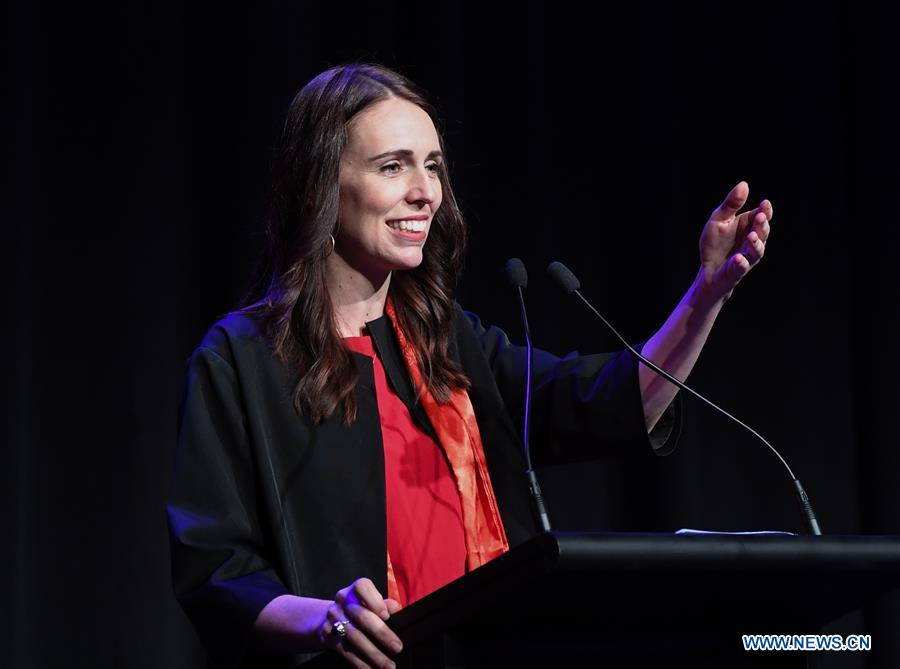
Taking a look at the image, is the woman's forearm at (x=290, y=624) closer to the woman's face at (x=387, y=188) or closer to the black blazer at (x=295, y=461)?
the black blazer at (x=295, y=461)

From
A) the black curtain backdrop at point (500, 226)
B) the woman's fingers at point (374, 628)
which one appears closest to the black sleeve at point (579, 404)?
the woman's fingers at point (374, 628)

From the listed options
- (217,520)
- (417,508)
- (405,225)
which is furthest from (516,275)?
(217,520)

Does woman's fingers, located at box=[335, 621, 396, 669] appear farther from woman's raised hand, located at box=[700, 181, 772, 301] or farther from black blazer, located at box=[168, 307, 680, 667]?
woman's raised hand, located at box=[700, 181, 772, 301]

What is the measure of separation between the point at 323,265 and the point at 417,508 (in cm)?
51

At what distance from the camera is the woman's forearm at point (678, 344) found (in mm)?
2010

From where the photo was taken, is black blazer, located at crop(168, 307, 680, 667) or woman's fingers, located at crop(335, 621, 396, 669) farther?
black blazer, located at crop(168, 307, 680, 667)

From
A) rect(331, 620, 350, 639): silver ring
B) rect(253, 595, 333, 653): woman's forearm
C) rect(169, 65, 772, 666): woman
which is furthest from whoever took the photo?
rect(169, 65, 772, 666): woman

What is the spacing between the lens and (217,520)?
1830mm

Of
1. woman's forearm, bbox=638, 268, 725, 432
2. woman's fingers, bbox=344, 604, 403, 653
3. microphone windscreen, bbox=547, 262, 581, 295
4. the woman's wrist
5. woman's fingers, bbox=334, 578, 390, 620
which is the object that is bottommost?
woman's fingers, bbox=344, 604, 403, 653

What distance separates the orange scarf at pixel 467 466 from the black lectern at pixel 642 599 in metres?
0.64

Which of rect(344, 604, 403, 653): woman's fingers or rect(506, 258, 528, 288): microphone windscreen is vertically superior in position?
rect(506, 258, 528, 288): microphone windscreen

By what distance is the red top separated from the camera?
1953 millimetres

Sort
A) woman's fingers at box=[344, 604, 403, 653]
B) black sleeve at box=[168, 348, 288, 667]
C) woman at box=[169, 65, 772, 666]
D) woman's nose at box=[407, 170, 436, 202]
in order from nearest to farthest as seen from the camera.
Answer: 1. woman's fingers at box=[344, 604, 403, 653]
2. black sleeve at box=[168, 348, 288, 667]
3. woman at box=[169, 65, 772, 666]
4. woman's nose at box=[407, 170, 436, 202]

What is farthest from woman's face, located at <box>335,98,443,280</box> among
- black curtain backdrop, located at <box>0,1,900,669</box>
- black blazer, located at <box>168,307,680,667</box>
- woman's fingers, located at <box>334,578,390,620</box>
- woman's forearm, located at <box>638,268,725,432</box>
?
black curtain backdrop, located at <box>0,1,900,669</box>
